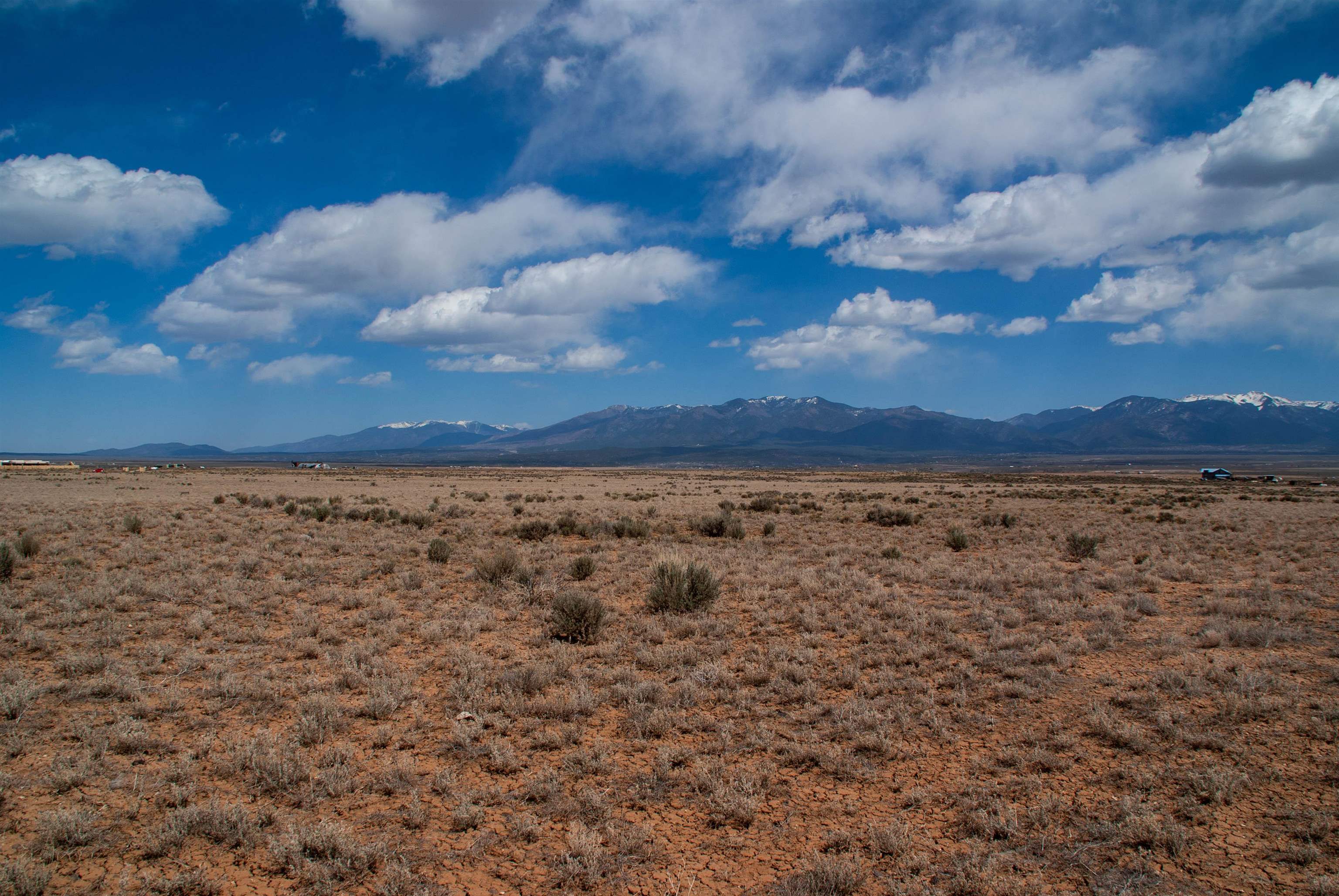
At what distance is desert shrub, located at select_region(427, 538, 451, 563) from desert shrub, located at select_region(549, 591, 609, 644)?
274 inches

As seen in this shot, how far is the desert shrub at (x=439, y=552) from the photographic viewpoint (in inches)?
Answer: 636

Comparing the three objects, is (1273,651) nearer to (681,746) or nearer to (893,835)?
(893,835)

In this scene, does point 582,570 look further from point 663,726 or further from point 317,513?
point 317,513

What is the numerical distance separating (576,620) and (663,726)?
143 inches

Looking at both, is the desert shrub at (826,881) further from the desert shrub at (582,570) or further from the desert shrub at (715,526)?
the desert shrub at (715,526)

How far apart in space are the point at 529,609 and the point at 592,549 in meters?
7.22

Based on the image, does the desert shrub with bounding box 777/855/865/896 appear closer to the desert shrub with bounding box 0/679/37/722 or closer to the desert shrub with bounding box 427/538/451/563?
the desert shrub with bounding box 0/679/37/722

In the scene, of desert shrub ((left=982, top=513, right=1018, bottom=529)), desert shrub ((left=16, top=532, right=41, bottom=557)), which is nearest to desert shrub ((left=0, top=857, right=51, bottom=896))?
desert shrub ((left=16, top=532, right=41, bottom=557))

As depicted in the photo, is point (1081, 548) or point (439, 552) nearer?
point (439, 552)

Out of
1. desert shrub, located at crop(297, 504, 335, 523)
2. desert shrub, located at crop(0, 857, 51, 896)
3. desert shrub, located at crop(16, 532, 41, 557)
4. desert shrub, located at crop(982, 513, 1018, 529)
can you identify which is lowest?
desert shrub, located at crop(982, 513, 1018, 529)

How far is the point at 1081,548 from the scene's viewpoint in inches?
693

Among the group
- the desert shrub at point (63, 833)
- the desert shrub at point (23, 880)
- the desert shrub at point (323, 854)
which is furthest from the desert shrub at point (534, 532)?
the desert shrub at point (23, 880)

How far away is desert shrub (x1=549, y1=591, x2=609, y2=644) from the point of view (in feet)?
32.7

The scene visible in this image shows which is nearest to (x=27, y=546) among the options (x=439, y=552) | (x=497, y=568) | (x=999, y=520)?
(x=439, y=552)
